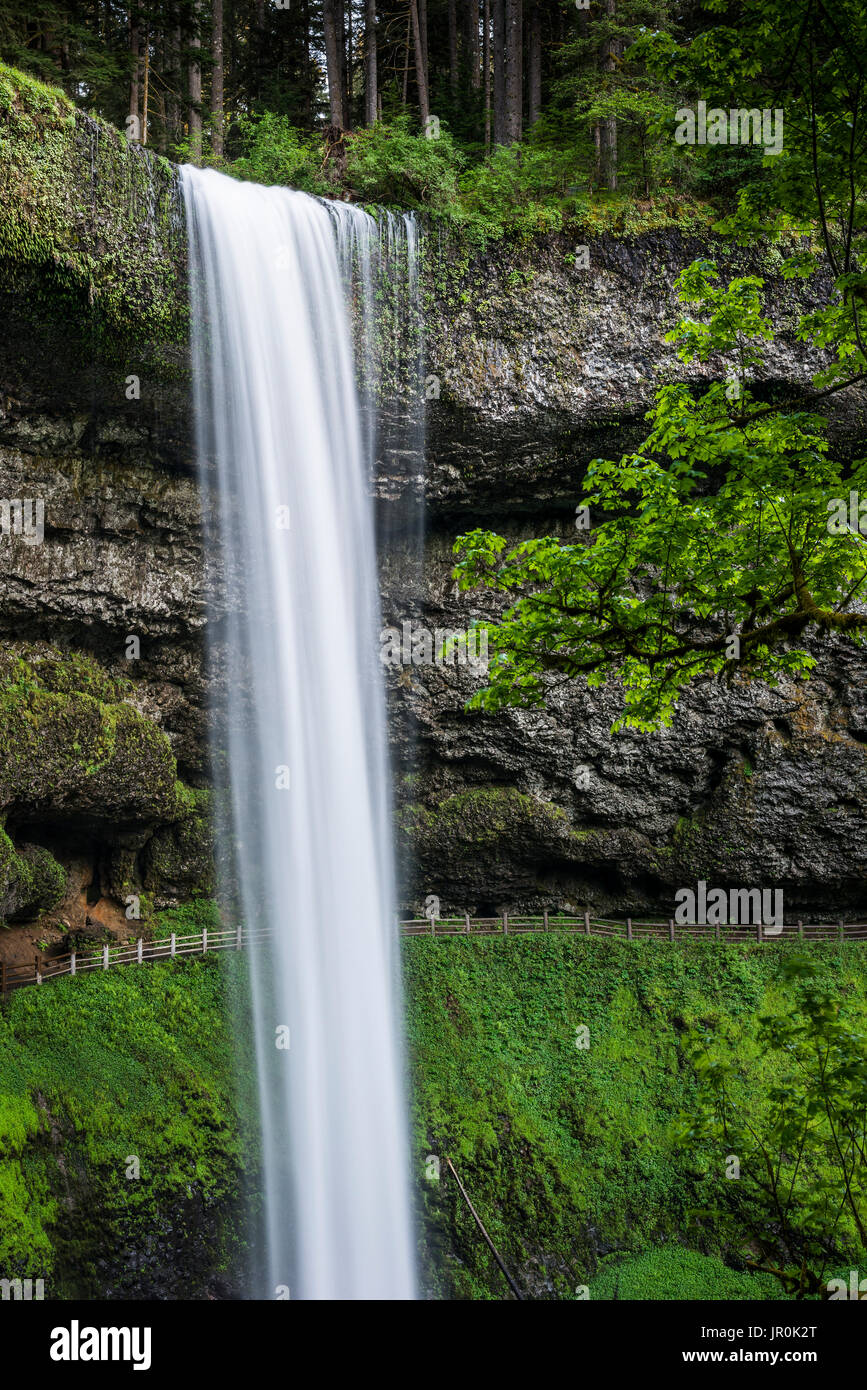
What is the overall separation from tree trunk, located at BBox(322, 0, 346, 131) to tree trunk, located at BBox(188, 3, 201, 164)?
9.71ft

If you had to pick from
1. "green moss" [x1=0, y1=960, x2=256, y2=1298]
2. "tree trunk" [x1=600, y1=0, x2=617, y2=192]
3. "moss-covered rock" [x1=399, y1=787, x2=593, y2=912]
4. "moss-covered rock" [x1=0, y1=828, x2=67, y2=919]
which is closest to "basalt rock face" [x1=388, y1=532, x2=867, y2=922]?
"moss-covered rock" [x1=399, y1=787, x2=593, y2=912]

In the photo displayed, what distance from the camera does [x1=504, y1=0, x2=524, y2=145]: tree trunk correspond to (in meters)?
23.2

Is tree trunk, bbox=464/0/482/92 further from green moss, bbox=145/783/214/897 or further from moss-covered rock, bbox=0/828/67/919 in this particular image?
moss-covered rock, bbox=0/828/67/919

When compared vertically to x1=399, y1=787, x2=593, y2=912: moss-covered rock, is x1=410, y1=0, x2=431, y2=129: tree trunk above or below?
above

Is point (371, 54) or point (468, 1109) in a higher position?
point (371, 54)

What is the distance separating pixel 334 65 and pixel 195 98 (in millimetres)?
3364

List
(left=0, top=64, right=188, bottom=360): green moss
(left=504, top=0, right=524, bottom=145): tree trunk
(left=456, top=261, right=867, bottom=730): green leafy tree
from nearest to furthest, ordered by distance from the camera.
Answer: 1. (left=456, top=261, right=867, bottom=730): green leafy tree
2. (left=0, top=64, right=188, bottom=360): green moss
3. (left=504, top=0, right=524, bottom=145): tree trunk

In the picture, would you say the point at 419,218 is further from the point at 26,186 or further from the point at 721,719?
the point at 721,719

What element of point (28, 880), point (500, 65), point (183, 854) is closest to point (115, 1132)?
point (28, 880)

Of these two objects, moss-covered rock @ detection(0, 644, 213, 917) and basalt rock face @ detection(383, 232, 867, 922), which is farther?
basalt rock face @ detection(383, 232, 867, 922)

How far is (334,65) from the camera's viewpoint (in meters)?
23.2

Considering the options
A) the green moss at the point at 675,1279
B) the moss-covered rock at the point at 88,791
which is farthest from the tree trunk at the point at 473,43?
the green moss at the point at 675,1279

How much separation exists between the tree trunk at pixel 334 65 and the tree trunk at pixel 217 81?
2.50m

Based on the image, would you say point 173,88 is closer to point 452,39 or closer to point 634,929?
point 452,39
